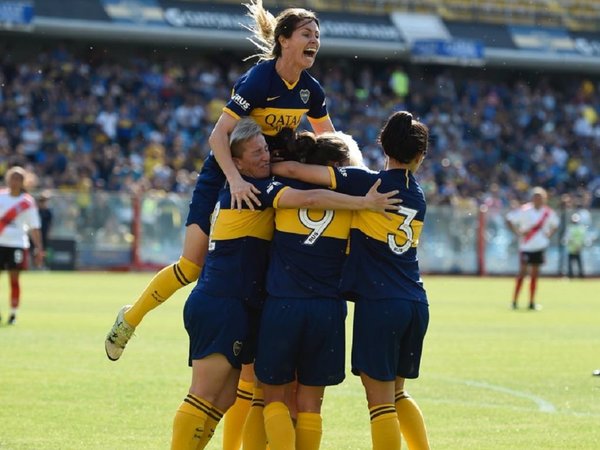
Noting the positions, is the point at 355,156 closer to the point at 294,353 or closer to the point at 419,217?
the point at 419,217

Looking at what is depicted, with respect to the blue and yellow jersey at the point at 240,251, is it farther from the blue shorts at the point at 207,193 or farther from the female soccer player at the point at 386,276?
the blue shorts at the point at 207,193

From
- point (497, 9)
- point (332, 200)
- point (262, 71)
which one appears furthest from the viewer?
point (497, 9)

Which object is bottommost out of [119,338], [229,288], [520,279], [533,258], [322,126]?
[520,279]

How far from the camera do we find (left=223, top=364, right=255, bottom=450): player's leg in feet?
25.1

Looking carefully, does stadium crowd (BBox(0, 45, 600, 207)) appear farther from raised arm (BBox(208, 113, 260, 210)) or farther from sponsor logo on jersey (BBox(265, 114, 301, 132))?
raised arm (BBox(208, 113, 260, 210))

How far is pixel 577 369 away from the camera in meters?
13.5

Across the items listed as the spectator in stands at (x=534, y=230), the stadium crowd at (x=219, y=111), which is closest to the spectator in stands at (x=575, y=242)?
the stadium crowd at (x=219, y=111)

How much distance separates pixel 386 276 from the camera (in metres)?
7.00

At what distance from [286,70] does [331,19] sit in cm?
3421

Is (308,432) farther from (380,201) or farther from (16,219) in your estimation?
(16,219)

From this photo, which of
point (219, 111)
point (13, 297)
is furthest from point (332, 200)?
point (219, 111)

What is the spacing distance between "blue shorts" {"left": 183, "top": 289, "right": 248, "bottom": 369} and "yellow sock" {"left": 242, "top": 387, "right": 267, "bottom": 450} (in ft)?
0.94

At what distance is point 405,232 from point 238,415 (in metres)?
1.59

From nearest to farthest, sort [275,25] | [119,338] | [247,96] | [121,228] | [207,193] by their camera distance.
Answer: [247,96] → [207,193] → [275,25] → [119,338] → [121,228]
